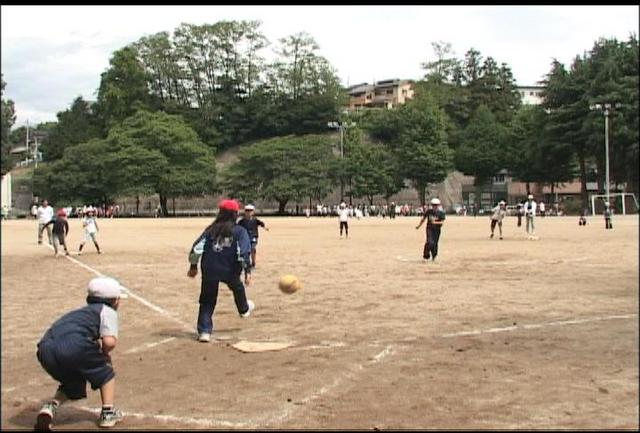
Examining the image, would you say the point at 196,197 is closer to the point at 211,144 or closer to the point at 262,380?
the point at 211,144

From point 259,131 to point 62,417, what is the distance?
10659 cm

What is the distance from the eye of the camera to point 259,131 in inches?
4392

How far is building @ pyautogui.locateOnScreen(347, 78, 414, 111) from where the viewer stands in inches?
5630

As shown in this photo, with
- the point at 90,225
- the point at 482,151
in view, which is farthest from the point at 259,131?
the point at 90,225

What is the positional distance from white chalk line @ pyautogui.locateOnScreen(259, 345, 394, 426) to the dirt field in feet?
0.07

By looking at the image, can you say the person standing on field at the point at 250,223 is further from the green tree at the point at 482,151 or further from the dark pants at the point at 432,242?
Result: the green tree at the point at 482,151

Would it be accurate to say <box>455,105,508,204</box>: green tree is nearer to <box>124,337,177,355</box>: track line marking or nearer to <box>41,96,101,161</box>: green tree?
<box>41,96,101,161</box>: green tree

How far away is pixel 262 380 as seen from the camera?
7.51 meters

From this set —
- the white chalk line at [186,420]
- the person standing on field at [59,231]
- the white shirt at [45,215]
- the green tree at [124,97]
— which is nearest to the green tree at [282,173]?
the green tree at [124,97]

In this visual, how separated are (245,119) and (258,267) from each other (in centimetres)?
9273

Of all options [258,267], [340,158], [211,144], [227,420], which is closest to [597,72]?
[258,267]

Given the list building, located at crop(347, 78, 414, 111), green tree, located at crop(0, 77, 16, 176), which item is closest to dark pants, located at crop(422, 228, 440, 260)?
green tree, located at crop(0, 77, 16, 176)

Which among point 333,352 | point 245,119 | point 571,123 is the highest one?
point 245,119

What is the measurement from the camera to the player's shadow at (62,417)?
5.84m
